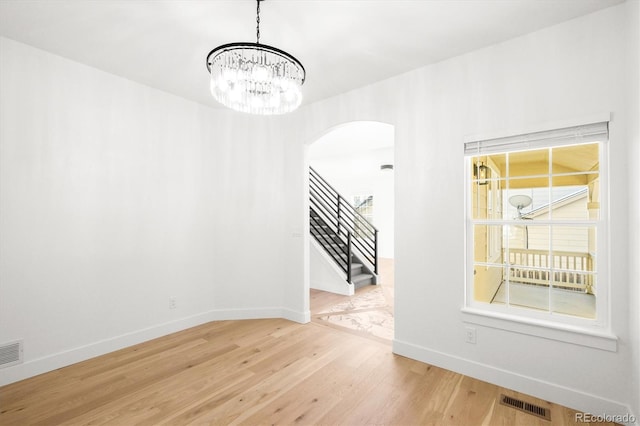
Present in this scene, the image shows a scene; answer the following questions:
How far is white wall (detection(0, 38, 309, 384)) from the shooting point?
2.55 m

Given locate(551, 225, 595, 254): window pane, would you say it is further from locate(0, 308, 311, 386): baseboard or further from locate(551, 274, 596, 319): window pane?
locate(0, 308, 311, 386): baseboard

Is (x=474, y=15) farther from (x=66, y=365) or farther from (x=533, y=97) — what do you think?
(x=66, y=365)

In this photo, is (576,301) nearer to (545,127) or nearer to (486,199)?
(486,199)

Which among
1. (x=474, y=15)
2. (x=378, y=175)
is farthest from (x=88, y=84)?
(x=378, y=175)

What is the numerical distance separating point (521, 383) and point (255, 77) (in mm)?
2994

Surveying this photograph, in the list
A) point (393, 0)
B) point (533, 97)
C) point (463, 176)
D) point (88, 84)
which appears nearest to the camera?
point (393, 0)

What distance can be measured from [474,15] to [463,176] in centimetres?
122

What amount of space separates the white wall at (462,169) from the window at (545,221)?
106 millimetres

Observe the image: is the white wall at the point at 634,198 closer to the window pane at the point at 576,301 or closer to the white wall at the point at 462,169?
the white wall at the point at 462,169

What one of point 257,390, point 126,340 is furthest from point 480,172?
point 126,340

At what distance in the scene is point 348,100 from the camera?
3.48 metres

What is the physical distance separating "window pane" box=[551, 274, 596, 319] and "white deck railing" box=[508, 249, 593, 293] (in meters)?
0.03

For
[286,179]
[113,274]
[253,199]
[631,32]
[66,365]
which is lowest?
[66,365]

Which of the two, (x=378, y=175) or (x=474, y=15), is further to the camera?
(x=378, y=175)
